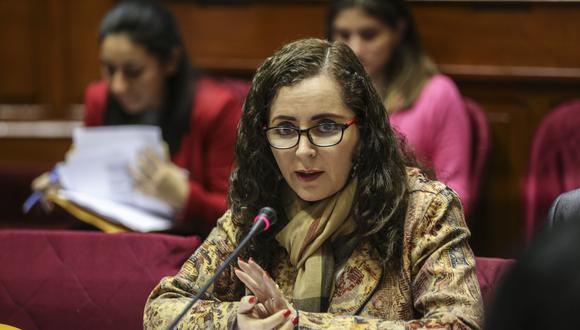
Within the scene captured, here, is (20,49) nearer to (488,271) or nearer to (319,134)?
(319,134)

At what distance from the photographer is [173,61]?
346cm

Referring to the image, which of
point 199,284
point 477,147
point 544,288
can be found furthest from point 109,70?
point 544,288

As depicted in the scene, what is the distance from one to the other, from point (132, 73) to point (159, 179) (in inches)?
18.6

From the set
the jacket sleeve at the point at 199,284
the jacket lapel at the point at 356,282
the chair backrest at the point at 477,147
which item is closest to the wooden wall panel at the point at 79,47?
the chair backrest at the point at 477,147

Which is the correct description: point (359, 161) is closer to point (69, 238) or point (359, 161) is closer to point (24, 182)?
point (69, 238)

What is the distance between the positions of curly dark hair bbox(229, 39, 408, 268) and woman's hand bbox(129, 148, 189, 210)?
111cm

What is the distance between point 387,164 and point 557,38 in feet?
6.14

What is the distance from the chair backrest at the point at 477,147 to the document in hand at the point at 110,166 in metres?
1.10

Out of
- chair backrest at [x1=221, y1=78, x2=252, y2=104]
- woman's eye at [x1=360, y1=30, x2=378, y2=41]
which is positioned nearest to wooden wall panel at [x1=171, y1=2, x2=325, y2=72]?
chair backrest at [x1=221, y1=78, x2=252, y2=104]

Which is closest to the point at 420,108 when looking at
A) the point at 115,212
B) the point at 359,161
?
the point at 115,212

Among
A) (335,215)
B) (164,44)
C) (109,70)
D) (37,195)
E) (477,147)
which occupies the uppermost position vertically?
(164,44)

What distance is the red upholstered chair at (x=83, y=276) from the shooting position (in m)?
2.24

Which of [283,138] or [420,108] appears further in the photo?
[420,108]

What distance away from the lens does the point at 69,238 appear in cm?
233
